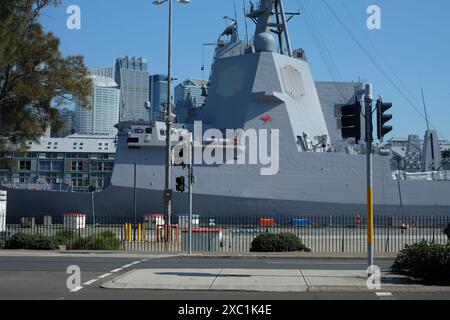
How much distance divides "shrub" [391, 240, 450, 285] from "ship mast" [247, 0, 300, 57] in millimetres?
33522

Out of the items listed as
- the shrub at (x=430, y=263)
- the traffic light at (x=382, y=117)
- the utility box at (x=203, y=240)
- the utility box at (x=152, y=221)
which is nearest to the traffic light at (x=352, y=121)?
the traffic light at (x=382, y=117)

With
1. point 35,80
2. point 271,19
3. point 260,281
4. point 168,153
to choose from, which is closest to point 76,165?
point 271,19

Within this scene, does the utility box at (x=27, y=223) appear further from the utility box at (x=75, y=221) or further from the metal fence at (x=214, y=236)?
the utility box at (x=75, y=221)

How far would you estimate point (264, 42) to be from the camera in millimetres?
43062

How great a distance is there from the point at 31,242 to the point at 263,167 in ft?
70.3

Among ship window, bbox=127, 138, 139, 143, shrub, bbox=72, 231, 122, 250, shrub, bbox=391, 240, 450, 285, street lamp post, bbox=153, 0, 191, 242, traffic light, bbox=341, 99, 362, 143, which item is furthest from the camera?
ship window, bbox=127, 138, 139, 143

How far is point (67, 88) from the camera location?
27.2m

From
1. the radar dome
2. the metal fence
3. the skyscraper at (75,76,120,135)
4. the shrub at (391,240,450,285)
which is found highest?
the skyscraper at (75,76,120,135)

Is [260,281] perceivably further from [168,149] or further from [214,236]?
[168,149]

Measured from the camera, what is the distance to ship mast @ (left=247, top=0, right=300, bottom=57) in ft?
149

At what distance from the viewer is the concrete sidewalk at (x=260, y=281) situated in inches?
452

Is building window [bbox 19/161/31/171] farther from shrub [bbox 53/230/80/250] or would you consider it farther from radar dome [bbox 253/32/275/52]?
shrub [bbox 53/230/80/250]

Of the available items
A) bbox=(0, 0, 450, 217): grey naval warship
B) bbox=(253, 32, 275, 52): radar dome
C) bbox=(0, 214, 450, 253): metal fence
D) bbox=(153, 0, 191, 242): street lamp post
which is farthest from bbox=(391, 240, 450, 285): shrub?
bbox=(253, 32, 275, 52): radar dome
